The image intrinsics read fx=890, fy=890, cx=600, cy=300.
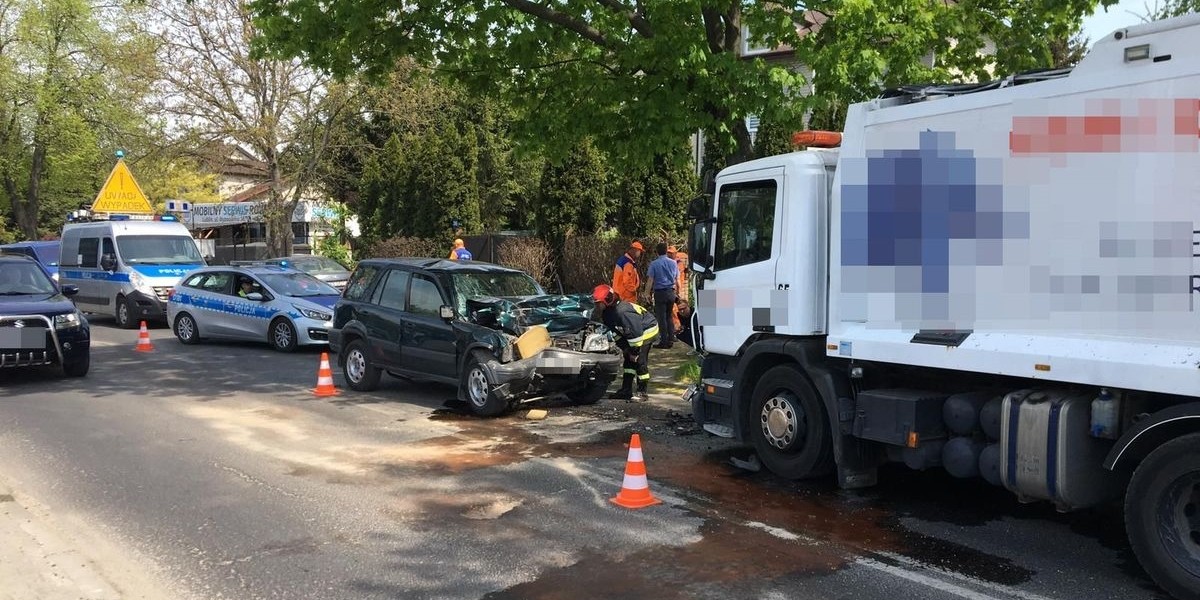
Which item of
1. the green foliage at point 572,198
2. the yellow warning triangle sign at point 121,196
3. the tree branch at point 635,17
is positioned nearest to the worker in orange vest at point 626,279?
the tree branch at point 635,17

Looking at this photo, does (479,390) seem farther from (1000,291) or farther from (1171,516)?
(1171,516)

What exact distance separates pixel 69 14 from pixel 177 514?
36537mm

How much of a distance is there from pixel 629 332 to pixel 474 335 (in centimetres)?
184

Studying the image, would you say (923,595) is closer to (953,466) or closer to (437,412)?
(953,466)

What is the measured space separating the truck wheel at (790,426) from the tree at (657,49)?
13.8 ft

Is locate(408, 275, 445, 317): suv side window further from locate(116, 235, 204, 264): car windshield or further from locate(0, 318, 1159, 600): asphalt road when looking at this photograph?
locate(116, 235, 204, 264): car windshield

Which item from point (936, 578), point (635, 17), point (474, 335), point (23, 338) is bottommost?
point (936, 578)

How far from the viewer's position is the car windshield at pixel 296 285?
A: 15367 mm

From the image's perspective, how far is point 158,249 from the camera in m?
19.7

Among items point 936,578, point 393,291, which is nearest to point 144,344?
Answer: point 393,291

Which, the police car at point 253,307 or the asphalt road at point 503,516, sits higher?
the police car at point 253,307

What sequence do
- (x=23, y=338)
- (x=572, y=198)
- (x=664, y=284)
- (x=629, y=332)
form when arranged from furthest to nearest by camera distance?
1. (x=572, y=198)
2. (x=664, y=284)
3. (x=23, y=338)
4. (x=629, y=332)

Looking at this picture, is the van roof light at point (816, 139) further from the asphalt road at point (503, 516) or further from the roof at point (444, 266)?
the roof at point (444, 266)

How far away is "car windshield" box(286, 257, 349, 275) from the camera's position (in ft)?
69.9
